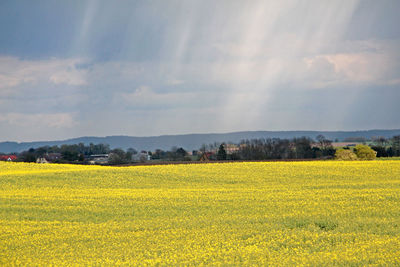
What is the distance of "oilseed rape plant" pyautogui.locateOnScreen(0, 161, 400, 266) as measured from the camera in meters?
12.0

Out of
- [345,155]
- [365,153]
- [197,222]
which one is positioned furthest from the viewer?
[365,153]

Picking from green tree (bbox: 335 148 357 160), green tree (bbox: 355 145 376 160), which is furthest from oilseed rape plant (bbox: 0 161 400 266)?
green tree (bbox: 355 145 376 160)

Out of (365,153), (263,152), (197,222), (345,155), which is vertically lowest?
(197,222)

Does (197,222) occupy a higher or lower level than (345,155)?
lower

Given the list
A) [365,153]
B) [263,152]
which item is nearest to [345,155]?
[365,153]

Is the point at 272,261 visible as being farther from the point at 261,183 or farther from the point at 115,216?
the point at 261,183

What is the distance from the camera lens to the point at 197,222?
17203mm

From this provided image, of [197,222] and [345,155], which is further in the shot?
[345,155]

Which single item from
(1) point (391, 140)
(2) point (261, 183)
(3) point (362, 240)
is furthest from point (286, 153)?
(3) point (362, 240)

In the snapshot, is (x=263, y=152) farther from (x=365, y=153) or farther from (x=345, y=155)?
(x=345, y=155)

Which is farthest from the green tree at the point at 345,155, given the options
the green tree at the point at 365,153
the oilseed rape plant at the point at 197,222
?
the oilseed rape plant at the point at 197,222

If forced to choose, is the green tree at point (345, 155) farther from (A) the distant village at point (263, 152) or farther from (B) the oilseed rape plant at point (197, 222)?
(B) the oilseed rape plant at point (197, 222)

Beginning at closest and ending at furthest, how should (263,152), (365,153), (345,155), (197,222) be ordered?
(197,222) < (345,155) < (365,153) < (263,152)

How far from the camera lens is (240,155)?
72.5 metres
